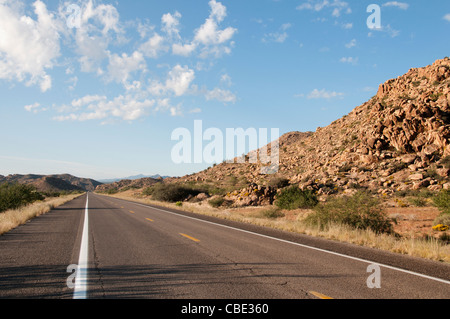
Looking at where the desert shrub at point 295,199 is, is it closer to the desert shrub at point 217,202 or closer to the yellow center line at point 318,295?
the desert shrub at point 217,202

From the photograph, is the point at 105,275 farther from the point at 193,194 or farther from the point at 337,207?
the point at 193,194

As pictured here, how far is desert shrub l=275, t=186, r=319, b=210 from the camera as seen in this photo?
81.3 ft

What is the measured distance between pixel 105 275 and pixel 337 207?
12819 millimetres

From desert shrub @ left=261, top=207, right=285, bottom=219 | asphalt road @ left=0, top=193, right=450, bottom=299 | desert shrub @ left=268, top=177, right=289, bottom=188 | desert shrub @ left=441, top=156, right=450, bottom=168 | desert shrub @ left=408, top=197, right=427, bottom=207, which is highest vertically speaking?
desert shrub @ left=441, top=156, right=450, bottom=168

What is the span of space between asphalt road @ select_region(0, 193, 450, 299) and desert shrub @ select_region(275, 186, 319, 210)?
1424cm

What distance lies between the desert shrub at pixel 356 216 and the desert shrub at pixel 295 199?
813 centimetres

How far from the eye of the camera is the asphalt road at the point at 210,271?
5.20m

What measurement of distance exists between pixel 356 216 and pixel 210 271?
10646 mm

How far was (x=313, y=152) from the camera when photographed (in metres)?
51.2

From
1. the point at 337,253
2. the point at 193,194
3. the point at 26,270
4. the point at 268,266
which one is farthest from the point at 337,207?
the point at 193,194

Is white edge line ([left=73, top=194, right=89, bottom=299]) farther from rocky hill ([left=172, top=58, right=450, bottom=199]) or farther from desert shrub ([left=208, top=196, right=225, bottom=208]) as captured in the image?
rocky hill ([left=172, top=58, right=450, bottom=199])

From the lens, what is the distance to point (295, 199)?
25578 millimetres

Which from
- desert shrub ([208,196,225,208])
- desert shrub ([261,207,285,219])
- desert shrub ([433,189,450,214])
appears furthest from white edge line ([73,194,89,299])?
desert shrub ([208,196,225,208])

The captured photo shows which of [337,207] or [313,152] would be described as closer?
[337,207]
